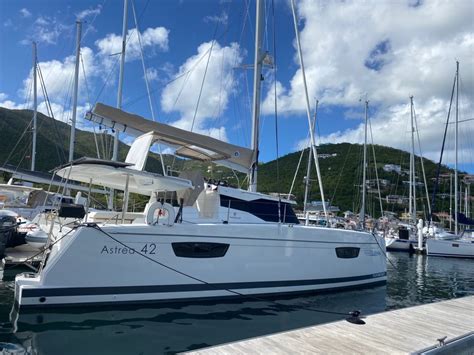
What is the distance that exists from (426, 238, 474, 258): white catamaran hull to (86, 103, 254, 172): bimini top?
20630 mm

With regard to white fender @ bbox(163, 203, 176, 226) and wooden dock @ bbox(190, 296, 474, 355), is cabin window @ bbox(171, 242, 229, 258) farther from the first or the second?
wooden dock @ bbox(190, 296, 474, 355)

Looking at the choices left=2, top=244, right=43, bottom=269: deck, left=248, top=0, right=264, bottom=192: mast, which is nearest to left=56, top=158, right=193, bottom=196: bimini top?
left=248, top=0, right=264, bottom=192: mast

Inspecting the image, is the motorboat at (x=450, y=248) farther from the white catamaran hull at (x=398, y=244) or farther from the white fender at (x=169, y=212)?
the white fender at (x=169, y=212)

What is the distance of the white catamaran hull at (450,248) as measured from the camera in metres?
25.0

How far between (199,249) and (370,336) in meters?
4.05

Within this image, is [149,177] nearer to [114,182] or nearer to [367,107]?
[114,182]

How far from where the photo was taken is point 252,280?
28.3 feet

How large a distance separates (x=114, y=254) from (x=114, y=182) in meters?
2.53

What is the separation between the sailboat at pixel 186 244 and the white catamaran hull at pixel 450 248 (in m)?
17.0

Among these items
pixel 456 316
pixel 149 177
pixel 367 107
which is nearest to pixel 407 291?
pixel 456 316

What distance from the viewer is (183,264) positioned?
A: 7.91 m

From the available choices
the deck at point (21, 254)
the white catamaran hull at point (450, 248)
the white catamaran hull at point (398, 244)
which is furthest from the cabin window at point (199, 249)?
the white catamaran hull at point (398, 244)

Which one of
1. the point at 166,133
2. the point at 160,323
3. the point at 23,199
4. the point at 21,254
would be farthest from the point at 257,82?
the point at 23,199

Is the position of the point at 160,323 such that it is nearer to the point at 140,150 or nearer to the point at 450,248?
the point at 140,150
